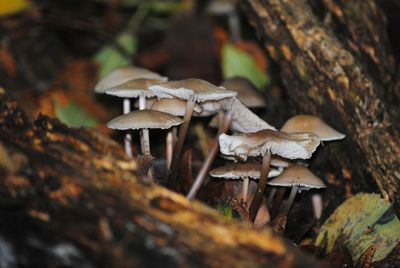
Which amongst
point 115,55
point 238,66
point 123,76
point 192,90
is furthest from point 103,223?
point 115,55

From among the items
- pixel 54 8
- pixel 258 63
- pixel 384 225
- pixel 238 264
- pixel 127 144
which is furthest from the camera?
pixel 54 8

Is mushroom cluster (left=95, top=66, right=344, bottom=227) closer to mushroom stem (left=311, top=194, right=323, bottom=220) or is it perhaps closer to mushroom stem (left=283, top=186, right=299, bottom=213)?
mushroom stem (left=283, top=186, right=299, bottom=213)

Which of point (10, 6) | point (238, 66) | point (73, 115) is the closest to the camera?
point (73, 115)

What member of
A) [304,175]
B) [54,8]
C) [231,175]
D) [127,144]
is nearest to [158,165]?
[127,144]

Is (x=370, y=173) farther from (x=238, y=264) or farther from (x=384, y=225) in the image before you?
(x=238, y=264)

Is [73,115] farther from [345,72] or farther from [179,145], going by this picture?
[345,72]

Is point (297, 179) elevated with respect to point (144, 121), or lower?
lower
